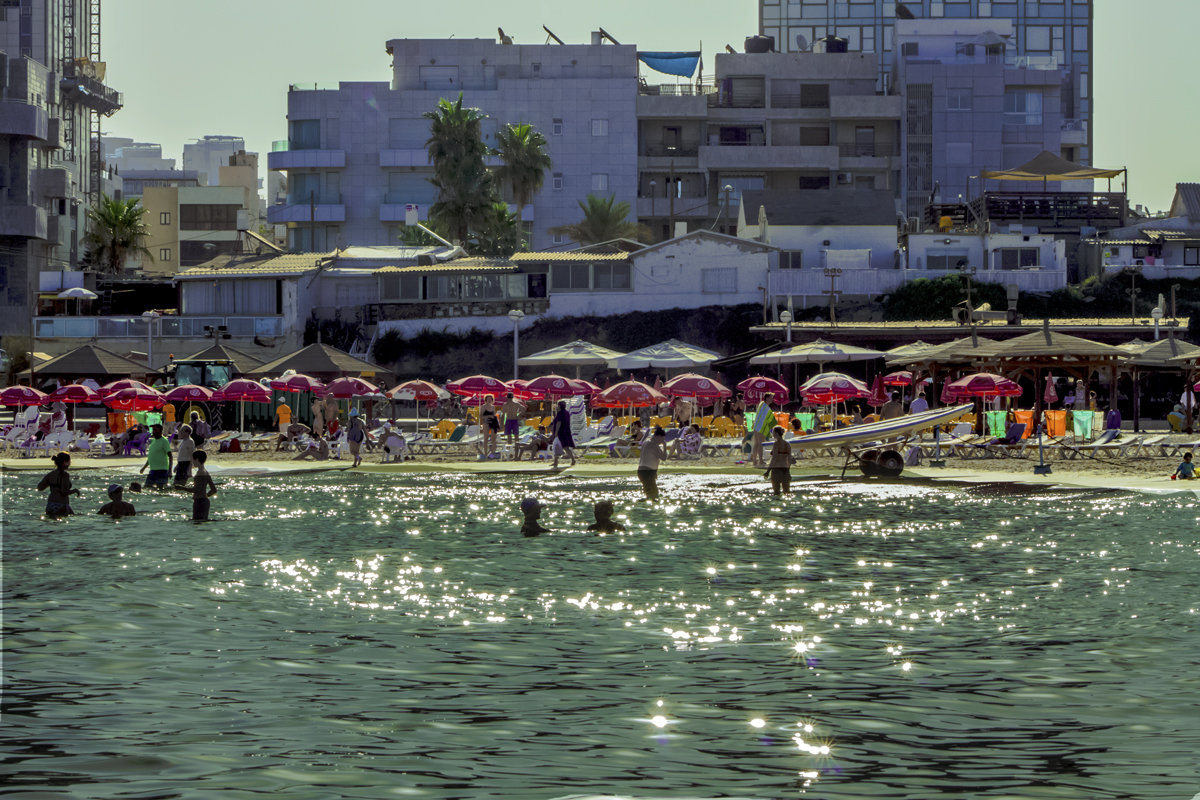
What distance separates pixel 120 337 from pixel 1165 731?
198 feet

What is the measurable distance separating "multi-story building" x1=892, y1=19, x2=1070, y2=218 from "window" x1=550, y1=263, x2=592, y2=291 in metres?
33.7

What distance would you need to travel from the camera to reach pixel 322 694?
473 inches

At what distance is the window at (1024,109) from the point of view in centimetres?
9694

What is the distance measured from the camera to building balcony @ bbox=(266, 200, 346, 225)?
93188 mm

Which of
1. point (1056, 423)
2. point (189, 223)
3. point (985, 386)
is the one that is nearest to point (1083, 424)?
point (1056, 423)

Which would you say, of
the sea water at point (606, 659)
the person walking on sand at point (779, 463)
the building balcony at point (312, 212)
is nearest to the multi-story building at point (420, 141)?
the building balcony at point (312, 212)

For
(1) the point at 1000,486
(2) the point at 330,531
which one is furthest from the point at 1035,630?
(1) the point at 1000,486

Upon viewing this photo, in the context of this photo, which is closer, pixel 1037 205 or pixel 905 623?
pixel 905 623

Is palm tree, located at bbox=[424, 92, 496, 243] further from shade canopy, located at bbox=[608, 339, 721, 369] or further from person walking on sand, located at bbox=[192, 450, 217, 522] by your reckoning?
person walking on sand, located at bbox=[192, 450, 217, 522]

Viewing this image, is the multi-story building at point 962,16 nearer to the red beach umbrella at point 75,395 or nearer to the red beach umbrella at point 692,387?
the red beach umbrella at point 692,387

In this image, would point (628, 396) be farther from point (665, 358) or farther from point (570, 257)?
point (570, 257)

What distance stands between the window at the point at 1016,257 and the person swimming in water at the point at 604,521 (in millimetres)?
50338

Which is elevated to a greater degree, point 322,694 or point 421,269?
point 421,269

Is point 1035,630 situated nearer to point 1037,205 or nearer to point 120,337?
point 120,337
